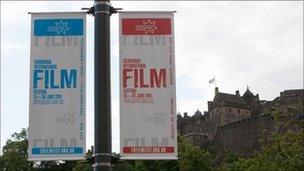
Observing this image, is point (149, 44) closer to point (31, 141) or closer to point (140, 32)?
point (140, 32)

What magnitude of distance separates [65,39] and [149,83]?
121 centimetres

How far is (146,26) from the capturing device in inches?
327

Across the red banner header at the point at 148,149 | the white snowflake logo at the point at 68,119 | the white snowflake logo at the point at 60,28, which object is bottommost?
the red banner header at the point at 148,149

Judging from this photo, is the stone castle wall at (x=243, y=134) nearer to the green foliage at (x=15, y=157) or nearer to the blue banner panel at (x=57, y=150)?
the green foliage at (x=15, y=157)

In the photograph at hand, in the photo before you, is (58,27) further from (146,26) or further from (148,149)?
(148,149)

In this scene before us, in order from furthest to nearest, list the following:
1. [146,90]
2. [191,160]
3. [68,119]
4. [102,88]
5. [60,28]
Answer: [191,160]
[60,28]
[146,90]
[68,119]
[102,88]

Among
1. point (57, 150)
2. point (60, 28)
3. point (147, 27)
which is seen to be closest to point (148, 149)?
point (57, 150)

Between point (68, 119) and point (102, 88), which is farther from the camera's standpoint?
point (68, 119)

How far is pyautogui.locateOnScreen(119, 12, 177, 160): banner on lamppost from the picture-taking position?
804 centimetres

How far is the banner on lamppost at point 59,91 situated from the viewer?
7.99 meters

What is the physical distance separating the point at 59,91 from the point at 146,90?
1.10 m

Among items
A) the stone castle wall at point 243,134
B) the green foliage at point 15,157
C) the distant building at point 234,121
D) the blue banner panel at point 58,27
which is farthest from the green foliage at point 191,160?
the blue banner panel at point 58,27

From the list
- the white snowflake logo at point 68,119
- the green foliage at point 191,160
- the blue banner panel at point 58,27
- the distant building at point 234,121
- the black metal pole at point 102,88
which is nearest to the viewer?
the black metal pole at point 102,88

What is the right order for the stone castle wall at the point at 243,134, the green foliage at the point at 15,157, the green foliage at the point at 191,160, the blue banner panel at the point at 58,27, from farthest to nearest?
the stone castle wall at the point at 243,134 < the green foliage at the point at 15,157 < the green foliage at the point at 191,160 < the blue banner panel at the point at 58,27
